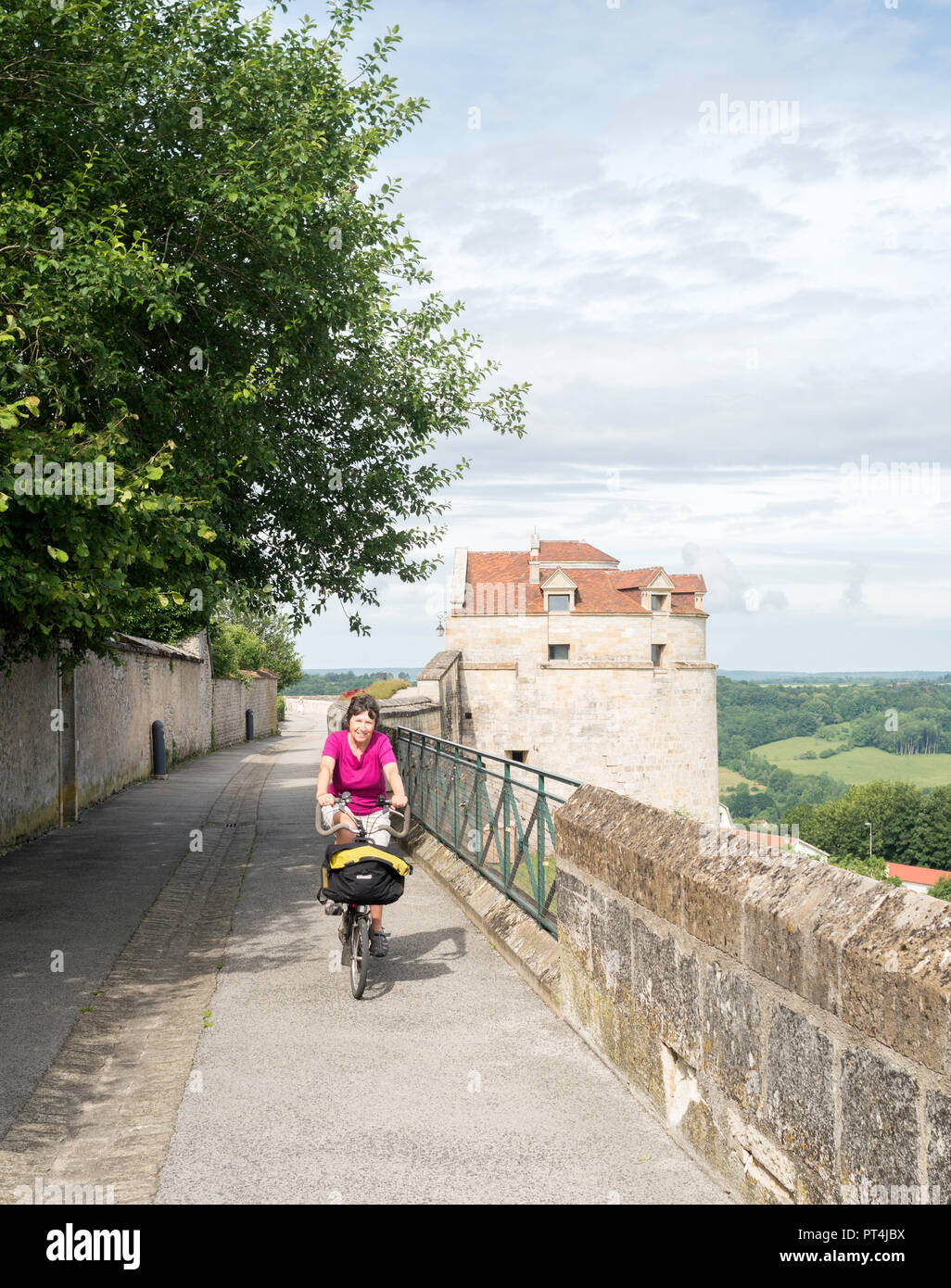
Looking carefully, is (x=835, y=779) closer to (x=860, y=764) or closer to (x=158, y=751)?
(x=860, y=764)

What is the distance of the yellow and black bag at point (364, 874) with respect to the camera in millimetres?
6238

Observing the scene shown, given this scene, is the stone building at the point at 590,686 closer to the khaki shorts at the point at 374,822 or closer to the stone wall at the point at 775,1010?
the khaki shorts at the point at 374,822

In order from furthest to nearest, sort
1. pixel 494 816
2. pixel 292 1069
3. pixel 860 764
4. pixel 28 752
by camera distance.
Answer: pixel 860 764
pixel 28 752
pixel 494 816
pixel 292 1069

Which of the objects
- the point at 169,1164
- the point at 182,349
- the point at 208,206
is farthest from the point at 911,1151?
the point at 182,349

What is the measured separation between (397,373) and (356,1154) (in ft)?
35.7

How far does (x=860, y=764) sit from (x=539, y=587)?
124 meters

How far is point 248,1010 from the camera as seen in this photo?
5910 mm

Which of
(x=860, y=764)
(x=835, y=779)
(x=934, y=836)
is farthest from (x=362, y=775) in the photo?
(x=860, y=764)

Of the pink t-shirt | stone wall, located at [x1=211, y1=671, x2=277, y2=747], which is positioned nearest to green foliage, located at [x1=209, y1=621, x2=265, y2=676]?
stone wall, located at [x1=211, y1=671, x2=277, y2=747]

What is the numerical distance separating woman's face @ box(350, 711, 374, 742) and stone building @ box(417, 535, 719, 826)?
3622 cm

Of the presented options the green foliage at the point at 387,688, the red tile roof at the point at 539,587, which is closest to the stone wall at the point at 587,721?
the red tile roof at the point at 539,587

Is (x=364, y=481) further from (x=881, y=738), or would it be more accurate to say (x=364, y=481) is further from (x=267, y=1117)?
(x=881, y=738)

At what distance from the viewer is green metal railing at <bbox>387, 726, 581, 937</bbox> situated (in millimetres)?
6578

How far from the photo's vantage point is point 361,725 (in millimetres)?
6527
